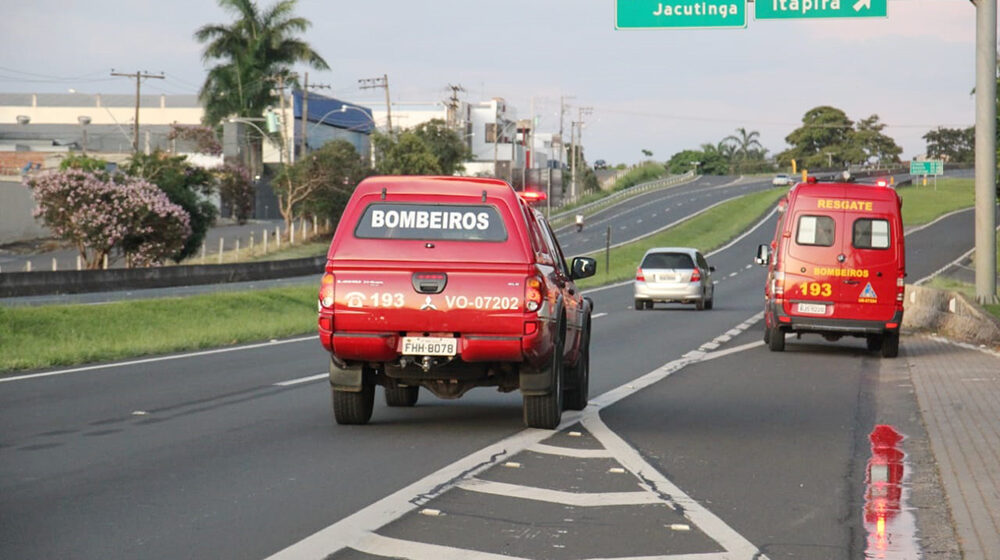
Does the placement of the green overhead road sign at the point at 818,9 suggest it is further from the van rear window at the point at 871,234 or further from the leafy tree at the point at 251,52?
the leafy tree at the point at 251,52

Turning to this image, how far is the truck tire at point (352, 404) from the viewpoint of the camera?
1119 centimetres

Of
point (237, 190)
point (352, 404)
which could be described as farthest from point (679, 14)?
point (237, 190)

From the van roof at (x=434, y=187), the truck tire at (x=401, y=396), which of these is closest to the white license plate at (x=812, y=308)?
the truck tire at (x=401, y=396)

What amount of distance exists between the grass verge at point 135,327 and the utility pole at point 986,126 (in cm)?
1342

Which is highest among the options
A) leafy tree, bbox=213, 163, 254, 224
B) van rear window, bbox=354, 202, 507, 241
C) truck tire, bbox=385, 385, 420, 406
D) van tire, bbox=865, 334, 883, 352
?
leafy tree, bbox=213, 163, 254, 224

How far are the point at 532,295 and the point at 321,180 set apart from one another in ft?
219

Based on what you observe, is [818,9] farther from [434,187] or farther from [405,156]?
[405,156]

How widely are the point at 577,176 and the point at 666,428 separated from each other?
12796cm

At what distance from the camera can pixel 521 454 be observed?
9820 millimetres

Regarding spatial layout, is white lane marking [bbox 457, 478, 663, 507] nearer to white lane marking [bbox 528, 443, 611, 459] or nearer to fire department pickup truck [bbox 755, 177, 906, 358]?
white lane marking [bbox 528, 443, 611, 459]

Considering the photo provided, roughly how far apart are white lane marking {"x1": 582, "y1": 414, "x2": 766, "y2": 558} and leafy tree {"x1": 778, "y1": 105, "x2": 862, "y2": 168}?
556 feet

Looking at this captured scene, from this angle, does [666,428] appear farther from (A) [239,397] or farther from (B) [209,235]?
(B) [209,235]

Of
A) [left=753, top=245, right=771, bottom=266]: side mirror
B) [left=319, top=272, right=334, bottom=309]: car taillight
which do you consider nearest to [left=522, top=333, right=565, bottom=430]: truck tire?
[left=319, top=272, right=334, bottom=309]: car taillight

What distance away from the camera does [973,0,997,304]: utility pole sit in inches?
1032
